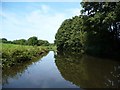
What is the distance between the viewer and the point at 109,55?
3017cm

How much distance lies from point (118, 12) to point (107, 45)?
973 cm

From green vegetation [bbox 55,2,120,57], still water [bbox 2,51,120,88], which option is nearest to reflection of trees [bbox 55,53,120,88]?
still water [bbox 2,51,120,88]

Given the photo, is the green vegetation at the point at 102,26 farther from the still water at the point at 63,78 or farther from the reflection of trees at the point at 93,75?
the still water at the point at 63,78

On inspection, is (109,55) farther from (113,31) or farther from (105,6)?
(105,6)

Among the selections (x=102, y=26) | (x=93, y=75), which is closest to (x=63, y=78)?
(x=93, y=75)

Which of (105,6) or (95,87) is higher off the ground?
(105,6)

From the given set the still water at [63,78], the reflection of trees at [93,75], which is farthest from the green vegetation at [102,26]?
the still water at [63,78]

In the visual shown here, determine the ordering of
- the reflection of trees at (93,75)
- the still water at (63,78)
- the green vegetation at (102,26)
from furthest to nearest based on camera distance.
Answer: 1. the green vegetation at (102,26)
2. the reflection of trees at (93,75)
3. the still water at (63,78)

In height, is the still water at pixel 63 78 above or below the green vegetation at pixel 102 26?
below

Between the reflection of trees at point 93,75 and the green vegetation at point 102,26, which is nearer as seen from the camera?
the reflection of trees at point 93,75

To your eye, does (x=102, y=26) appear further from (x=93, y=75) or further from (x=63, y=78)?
(x=63, y=78)

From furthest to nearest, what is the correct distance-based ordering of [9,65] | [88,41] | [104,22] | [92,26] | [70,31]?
[70,31]
[88,41]
[92,26]
[104,22]
[9,65]

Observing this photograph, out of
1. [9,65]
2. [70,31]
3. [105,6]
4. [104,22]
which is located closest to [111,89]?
[9,65]

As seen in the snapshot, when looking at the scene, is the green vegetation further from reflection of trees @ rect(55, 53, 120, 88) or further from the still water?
the still water
